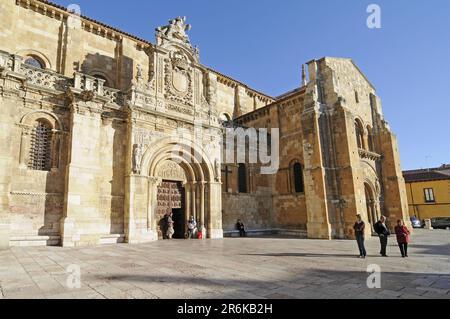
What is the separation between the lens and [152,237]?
13.8 metres

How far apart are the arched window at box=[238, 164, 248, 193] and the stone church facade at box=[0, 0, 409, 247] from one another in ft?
0.24

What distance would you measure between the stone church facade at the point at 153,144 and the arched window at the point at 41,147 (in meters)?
0.05

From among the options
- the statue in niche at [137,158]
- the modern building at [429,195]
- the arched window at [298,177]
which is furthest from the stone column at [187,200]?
the modern building at [429,195]

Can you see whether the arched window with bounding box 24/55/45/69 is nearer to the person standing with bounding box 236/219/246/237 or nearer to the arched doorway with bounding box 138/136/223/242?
the arched doorway with bounding box 138/136/223/242

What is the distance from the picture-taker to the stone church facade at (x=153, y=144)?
1169cm

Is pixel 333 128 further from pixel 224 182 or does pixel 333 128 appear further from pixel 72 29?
pixel 72 29

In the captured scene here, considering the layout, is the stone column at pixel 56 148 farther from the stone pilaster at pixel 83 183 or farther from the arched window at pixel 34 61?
the arched window at pixel 34 61

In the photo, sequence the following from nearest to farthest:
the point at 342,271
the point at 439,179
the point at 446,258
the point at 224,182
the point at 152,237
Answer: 1. the point at 342,271
2. the point at 446,258
3. the point at 152,237
4. the point at 224,182
5. the point at 439,179

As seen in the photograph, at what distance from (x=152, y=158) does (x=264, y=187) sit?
950 centimetres

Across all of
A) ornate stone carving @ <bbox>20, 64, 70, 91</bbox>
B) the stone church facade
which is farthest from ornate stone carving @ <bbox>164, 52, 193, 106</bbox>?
ornate stone carving @ <bbox>20, 64, 70, 91</bbox>

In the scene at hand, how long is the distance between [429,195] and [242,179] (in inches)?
1141

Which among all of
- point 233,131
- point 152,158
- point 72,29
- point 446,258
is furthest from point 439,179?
point 72,29

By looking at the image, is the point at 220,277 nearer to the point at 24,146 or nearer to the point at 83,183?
the point at 83,183

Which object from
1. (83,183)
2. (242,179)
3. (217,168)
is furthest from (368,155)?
(83,183)
